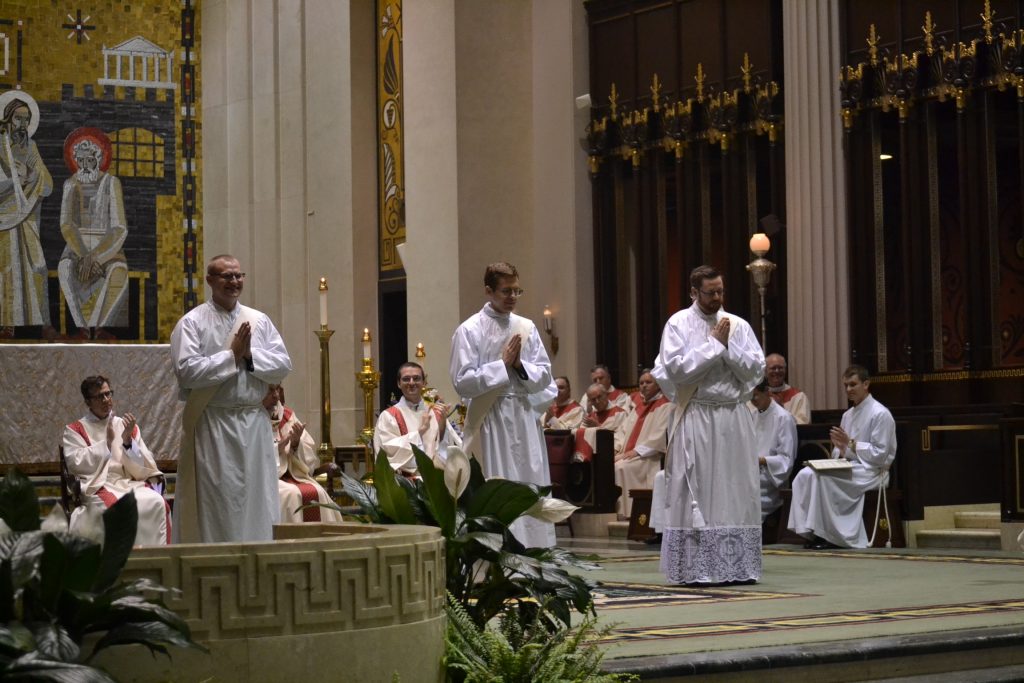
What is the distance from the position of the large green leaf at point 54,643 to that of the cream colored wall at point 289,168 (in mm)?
9428

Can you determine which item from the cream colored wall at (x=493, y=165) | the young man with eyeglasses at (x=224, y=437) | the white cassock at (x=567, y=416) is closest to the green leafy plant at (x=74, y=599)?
the young man with eyeglasses at (x=224, y=437)

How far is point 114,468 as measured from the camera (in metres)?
10.8

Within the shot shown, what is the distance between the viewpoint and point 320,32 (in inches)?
511

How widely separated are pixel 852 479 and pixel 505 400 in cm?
540

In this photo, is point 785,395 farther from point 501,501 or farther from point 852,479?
point 501,501

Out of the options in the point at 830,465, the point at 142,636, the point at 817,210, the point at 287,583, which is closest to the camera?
the point at 142,636

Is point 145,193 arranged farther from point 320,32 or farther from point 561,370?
point 561,370

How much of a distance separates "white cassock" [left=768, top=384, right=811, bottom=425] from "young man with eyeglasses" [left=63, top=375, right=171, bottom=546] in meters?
6.74

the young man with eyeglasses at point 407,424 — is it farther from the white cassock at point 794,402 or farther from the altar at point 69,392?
the white cassock at point 794,402

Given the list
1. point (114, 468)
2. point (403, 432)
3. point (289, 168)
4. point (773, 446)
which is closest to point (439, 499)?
point (114, 468)

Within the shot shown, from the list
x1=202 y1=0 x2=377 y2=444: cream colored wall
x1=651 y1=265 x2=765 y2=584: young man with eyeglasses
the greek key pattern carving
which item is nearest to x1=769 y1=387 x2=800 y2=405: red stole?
x1=202 y1=0 x2=377 y2=444: cream colored wall

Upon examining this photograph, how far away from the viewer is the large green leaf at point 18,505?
371cm

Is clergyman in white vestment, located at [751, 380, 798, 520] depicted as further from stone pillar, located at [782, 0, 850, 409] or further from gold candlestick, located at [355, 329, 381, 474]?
gold candlestick, located at [355, 329, 381, 474]

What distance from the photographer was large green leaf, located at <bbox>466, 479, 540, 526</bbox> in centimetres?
498
